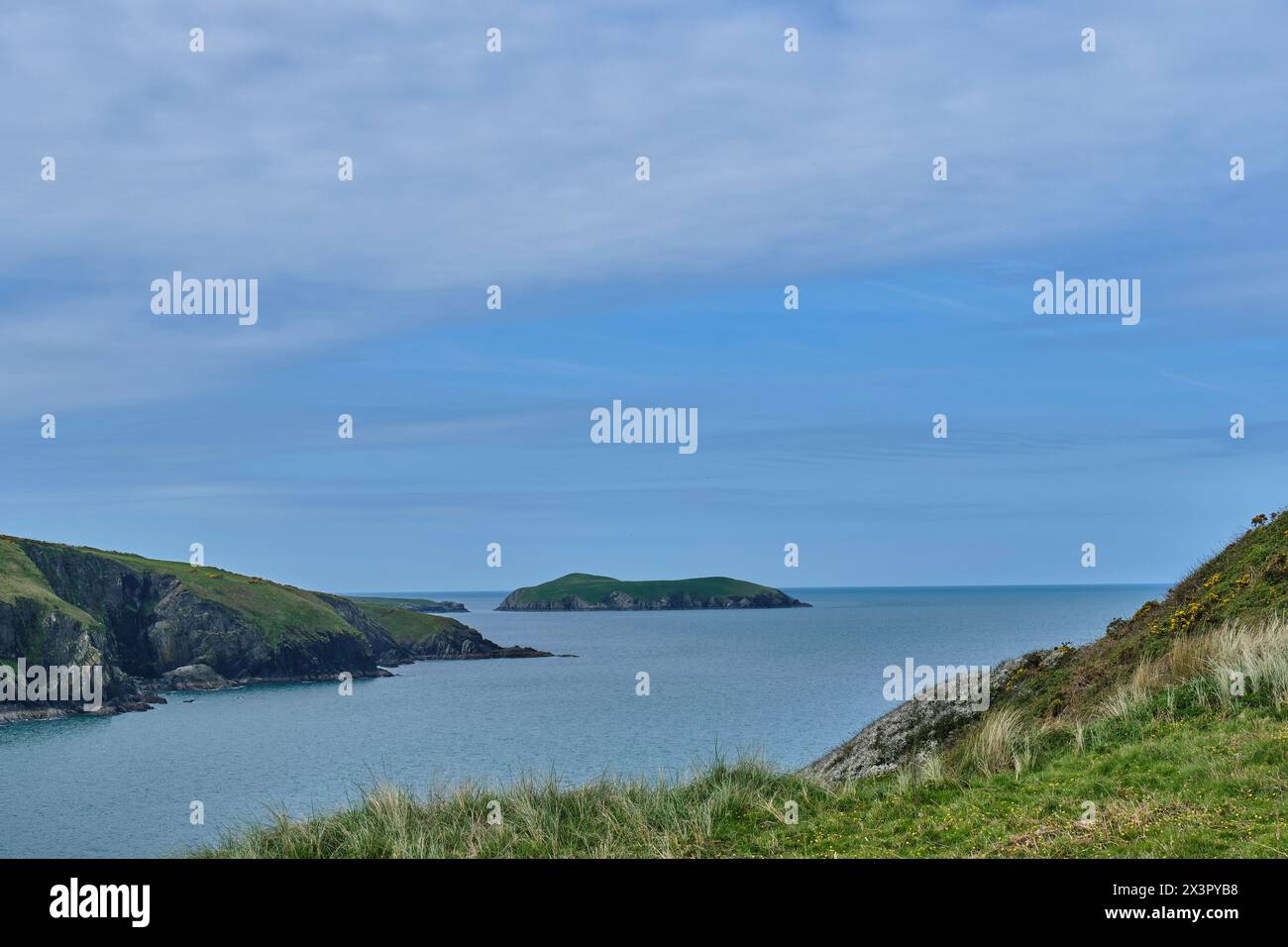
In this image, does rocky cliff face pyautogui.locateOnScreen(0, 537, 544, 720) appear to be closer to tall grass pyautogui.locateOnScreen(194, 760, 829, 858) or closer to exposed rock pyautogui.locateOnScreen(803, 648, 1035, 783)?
exposed rock pyautogui.locateOnScreen(803, 648, 1035, 783)

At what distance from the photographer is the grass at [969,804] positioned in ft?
42.4

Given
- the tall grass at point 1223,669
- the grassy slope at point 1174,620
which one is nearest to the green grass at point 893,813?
the tall grass at point 1223,669

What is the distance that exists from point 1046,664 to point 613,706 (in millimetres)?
105295

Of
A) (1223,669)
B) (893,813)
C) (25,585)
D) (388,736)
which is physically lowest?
(388,736)

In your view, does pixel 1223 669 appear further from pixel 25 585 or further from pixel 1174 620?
pixel 25 585

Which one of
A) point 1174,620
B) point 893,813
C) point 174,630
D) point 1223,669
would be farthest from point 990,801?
point 174,630

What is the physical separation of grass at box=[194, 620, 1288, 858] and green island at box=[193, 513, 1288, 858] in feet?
0.12

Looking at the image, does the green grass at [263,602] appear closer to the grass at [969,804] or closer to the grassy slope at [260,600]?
the grassy slope at [260,600]

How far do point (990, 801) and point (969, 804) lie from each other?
1.33 feet

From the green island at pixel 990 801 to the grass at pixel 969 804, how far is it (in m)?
0.04

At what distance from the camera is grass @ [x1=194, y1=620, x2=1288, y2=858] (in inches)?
508

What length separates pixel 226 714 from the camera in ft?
468

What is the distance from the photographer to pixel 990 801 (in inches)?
591

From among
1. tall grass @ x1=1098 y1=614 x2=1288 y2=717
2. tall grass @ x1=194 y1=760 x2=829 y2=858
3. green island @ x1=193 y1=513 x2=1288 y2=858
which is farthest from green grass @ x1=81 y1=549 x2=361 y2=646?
tall grass @ x1=1098 y1=614 x2=1288 y2=717
